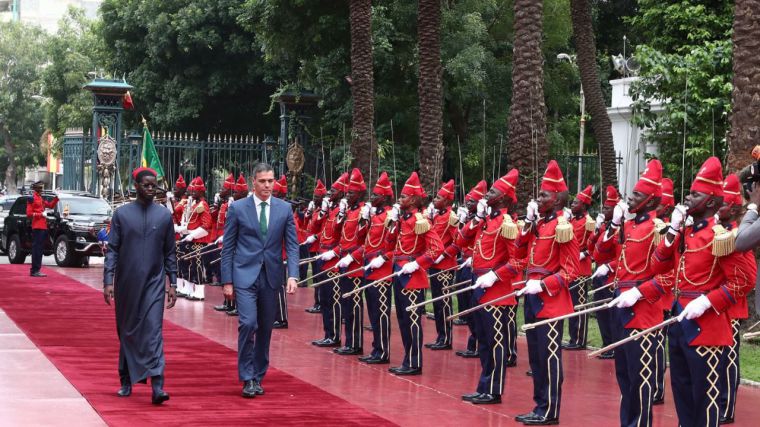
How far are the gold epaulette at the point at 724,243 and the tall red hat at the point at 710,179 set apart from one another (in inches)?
16.1

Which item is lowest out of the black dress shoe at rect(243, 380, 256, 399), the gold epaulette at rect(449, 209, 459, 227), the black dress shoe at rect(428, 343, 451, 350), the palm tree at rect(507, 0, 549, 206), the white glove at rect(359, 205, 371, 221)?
the black dress shoe at rect(428, 343, 451, 350)

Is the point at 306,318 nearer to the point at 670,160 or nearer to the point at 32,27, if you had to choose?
the point at 670,160

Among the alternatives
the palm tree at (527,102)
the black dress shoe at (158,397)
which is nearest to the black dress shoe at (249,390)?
the black dress shoe at (158,397)

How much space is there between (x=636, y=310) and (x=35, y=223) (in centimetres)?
1692

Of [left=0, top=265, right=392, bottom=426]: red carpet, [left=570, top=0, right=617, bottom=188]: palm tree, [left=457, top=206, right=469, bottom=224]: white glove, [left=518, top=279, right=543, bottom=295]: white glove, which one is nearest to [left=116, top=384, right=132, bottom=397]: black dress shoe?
[left=0, top=265, right=392, bottom=426]: red carpet

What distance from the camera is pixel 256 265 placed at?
1134 cm

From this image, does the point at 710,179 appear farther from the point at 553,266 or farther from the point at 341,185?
the point at 341,185

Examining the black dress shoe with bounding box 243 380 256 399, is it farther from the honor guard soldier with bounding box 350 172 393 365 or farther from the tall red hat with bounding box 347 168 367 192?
the tall red hat with bounding box 347 168 367 192

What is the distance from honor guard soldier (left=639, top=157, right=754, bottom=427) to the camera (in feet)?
27.9

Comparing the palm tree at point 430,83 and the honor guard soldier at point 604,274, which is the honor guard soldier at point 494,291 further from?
the palm tree at point 430,83

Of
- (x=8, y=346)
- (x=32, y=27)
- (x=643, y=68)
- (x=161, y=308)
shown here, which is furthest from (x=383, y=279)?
(x=32, y=27)

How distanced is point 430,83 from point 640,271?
13287 mm

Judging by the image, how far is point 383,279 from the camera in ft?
44.3

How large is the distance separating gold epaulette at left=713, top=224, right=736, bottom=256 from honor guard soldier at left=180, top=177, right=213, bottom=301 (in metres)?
12.7
